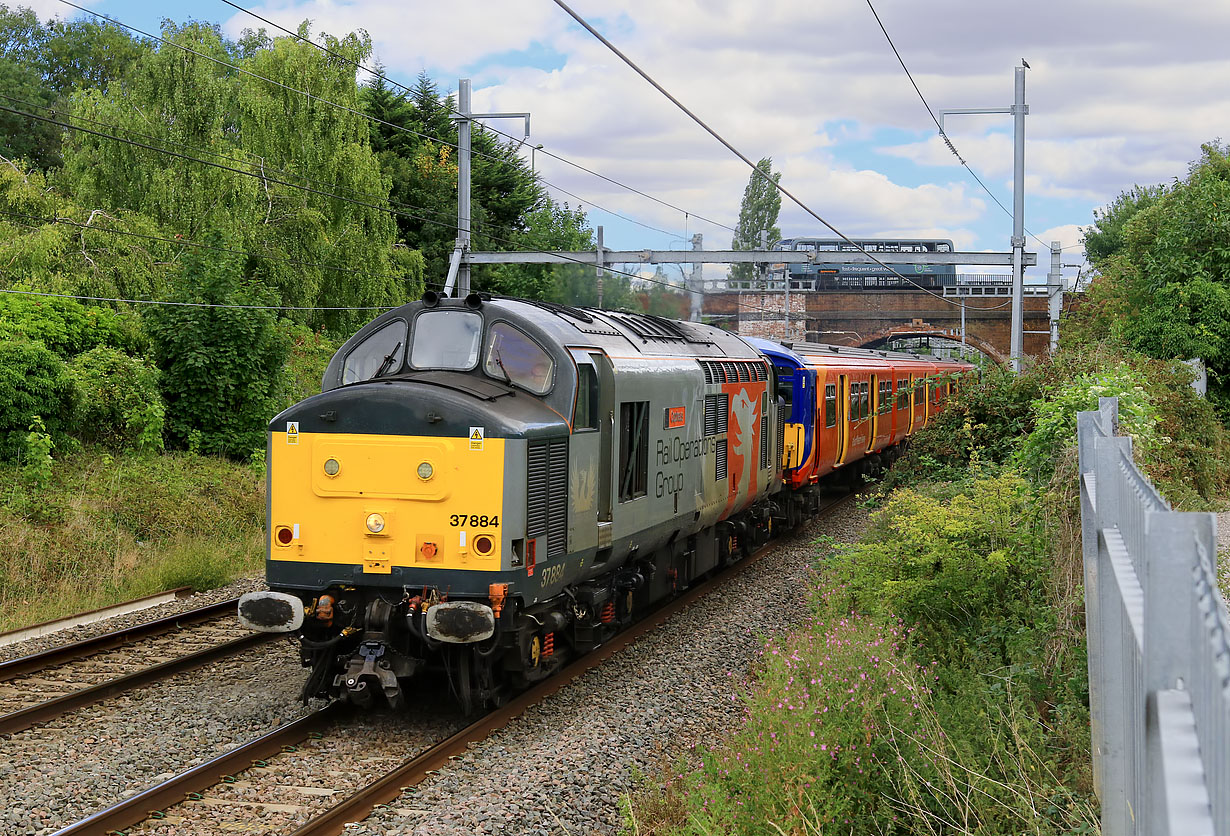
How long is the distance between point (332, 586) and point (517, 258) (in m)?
15.2

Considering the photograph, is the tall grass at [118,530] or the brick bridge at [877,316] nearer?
the tall grass at [118,530]

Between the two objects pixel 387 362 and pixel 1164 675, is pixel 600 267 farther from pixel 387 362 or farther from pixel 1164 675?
pixel 1164 675

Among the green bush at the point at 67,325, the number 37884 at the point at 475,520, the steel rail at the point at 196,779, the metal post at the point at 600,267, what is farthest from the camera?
the metal post at the point at 600,267

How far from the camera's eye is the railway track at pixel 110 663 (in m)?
9.16

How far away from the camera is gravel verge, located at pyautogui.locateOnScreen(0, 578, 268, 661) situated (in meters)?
11.1

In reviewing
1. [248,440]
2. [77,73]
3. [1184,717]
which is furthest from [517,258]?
[77,73]

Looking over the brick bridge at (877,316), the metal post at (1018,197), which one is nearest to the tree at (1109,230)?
the brick bridge at (877,316)

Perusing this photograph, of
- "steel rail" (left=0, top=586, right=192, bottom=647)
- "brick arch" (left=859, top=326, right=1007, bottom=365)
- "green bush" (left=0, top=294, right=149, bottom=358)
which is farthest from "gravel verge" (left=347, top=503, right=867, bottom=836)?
"brick arch" (left=859, top=326, right=1007, bottom=365)

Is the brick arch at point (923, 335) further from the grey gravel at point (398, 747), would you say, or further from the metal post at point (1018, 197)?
the grey gravel at point (398, 747)

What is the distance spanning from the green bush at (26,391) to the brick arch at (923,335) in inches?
2024

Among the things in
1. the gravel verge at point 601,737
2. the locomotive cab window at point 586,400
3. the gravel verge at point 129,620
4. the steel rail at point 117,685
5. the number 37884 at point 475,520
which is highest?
the locomotive cab window at point 586,400

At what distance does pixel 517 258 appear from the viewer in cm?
2333

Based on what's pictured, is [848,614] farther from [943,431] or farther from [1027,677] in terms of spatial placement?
[943,431]

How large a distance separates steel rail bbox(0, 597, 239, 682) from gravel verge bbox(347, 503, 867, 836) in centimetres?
455
